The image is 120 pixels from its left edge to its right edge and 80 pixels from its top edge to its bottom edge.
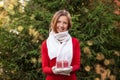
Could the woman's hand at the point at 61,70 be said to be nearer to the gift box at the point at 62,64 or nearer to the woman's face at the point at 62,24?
the gift box at the point at 62,64

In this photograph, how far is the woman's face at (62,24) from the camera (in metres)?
4.80

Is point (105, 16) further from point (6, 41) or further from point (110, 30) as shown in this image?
point (6, 41)

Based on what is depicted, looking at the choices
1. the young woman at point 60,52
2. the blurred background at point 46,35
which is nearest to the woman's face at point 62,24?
the young woman at point 60,52

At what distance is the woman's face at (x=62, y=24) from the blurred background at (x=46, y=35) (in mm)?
2157

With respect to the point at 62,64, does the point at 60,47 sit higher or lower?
higher

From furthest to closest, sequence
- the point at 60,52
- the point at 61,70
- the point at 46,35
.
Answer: the point at 46,35
the point at 60,52
the point at 61,70

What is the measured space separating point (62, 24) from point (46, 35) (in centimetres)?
250

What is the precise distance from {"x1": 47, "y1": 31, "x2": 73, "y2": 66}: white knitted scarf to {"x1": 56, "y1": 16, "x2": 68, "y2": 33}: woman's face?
0.06 meters

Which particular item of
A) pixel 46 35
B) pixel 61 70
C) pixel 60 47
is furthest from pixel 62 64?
pixel 46 35

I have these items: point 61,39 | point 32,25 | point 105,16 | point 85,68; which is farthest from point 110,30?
point 61,39

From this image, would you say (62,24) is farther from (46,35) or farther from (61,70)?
(46,35)

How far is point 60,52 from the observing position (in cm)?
476

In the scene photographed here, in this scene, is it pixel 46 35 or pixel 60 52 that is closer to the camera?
pixel 60 52

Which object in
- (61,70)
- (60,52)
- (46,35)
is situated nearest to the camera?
(61,70)
